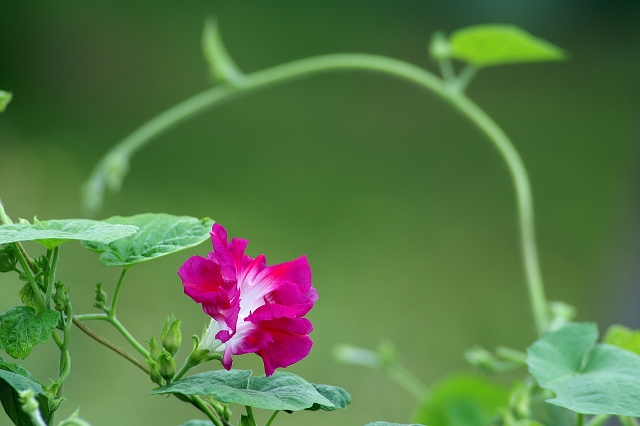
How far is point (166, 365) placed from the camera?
0.21 meters

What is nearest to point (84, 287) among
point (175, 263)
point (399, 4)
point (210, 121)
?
point (175, 263)

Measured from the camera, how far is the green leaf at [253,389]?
0.64 feet

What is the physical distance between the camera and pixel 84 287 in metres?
1.27

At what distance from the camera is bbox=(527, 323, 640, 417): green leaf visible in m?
0.24

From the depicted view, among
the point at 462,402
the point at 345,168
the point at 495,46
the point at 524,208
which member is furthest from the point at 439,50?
the point at 345,168

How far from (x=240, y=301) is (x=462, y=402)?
0.30 metres

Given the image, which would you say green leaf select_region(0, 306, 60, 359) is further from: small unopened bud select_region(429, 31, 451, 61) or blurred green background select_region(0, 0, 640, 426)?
blurred green background select_region(0, 0, 640, 426)

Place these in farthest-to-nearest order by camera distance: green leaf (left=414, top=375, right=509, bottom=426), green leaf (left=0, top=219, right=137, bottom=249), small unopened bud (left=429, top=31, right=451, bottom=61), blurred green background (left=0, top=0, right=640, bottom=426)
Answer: blurred green background (left=0, top=0, right=640, bottom=426) → small unopened bud (left=429, top=31, right=451, bottom=61) → green leaf (left=414, top=375, right=509, bottom=426) → green leaf (left=0, top=219, right=137, bottom=249)

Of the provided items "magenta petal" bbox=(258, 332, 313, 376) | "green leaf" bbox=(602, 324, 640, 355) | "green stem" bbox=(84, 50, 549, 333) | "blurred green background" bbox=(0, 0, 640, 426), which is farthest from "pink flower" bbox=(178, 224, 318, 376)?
"blurred green background" bbox=(0, 0, 640, 426)

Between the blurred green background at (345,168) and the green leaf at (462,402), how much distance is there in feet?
2.20

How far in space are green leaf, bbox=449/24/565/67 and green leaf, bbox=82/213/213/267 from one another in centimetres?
38

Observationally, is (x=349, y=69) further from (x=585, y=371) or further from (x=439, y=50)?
(x=585, y=371)

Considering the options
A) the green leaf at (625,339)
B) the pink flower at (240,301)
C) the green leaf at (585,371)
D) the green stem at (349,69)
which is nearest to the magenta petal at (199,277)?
the pink flower at (240,301)

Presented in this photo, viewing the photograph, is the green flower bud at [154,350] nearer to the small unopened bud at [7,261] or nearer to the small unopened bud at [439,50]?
the small unopened bud at [7,261]
